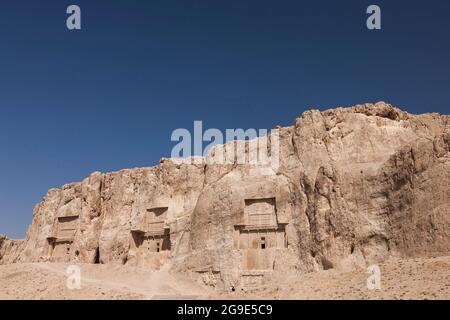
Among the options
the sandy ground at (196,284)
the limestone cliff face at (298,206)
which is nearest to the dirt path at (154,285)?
the sandy ground at (196,284)

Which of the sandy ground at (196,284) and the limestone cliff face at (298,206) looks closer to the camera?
the sandy ground at (196,284)

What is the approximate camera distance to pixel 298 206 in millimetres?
32531

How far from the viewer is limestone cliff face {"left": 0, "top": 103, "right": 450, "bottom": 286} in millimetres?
26422

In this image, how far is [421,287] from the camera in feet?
69.8

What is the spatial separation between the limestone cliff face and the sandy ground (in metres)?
1.62

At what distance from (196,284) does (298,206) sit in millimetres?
8431

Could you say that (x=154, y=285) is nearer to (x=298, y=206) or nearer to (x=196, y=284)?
(x=196, y=284)

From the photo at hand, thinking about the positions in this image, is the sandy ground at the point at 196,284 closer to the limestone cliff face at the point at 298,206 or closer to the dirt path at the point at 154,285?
the dirt path at the point at 154,285

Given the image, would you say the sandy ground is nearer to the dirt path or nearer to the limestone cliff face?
the dirt path

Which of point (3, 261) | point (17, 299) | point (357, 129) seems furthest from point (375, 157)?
point (3, 261)

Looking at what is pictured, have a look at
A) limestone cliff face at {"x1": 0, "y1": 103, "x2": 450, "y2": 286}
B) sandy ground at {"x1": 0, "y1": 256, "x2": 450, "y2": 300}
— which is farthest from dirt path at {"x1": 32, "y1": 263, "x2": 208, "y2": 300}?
limestone cliff face at {"x1": 0, "y1": 103, "x2": 450, "y2": 286}

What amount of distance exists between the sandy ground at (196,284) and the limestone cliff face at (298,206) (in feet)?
5.30

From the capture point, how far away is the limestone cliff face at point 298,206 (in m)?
26.4

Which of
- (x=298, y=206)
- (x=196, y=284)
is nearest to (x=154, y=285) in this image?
(x=196, y=284)
